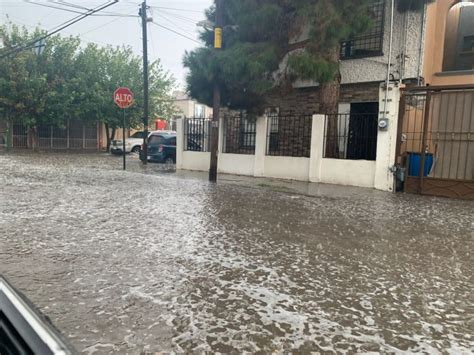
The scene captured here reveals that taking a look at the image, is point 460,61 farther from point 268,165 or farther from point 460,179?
point 268,165

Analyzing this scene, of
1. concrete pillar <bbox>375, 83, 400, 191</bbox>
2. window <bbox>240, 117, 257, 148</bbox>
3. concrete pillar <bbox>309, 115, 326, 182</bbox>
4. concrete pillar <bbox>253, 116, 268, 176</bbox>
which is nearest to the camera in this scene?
concrete pillar <bbox>375, 83, 400, 191</bbox>

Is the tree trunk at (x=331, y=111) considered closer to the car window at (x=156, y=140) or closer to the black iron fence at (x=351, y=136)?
the black iron fence at (x=351, y=136)

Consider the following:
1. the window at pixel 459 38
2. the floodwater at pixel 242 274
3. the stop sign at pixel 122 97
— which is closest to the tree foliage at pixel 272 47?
the stop sign at pixel 122 97

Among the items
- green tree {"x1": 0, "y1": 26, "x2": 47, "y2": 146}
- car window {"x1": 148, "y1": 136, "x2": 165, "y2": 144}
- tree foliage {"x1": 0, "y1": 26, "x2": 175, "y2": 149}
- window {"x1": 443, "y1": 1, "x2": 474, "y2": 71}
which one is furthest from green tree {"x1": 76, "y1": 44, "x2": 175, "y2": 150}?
window {"x1": 443, "y1": 1, "x2": 474, "y2": 71}

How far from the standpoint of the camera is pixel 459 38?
557 inches

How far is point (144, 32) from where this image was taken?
19.0m

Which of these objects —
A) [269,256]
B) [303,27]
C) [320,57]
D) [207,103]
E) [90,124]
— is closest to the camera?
[269,256]

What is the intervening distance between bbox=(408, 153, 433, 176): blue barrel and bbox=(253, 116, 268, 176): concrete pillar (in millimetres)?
4894

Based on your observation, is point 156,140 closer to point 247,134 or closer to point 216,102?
point 247,134

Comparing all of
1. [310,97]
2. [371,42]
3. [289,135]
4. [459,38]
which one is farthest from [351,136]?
[459,38]

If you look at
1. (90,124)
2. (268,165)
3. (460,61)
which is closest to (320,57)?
(268,165)

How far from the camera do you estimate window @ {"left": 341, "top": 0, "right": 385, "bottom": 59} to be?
12367mm

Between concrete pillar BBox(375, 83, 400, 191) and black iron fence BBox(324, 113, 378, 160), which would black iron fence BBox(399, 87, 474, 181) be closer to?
concrete pillar BBox(375, 83, 400, 191)

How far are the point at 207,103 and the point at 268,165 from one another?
9.61 ft
